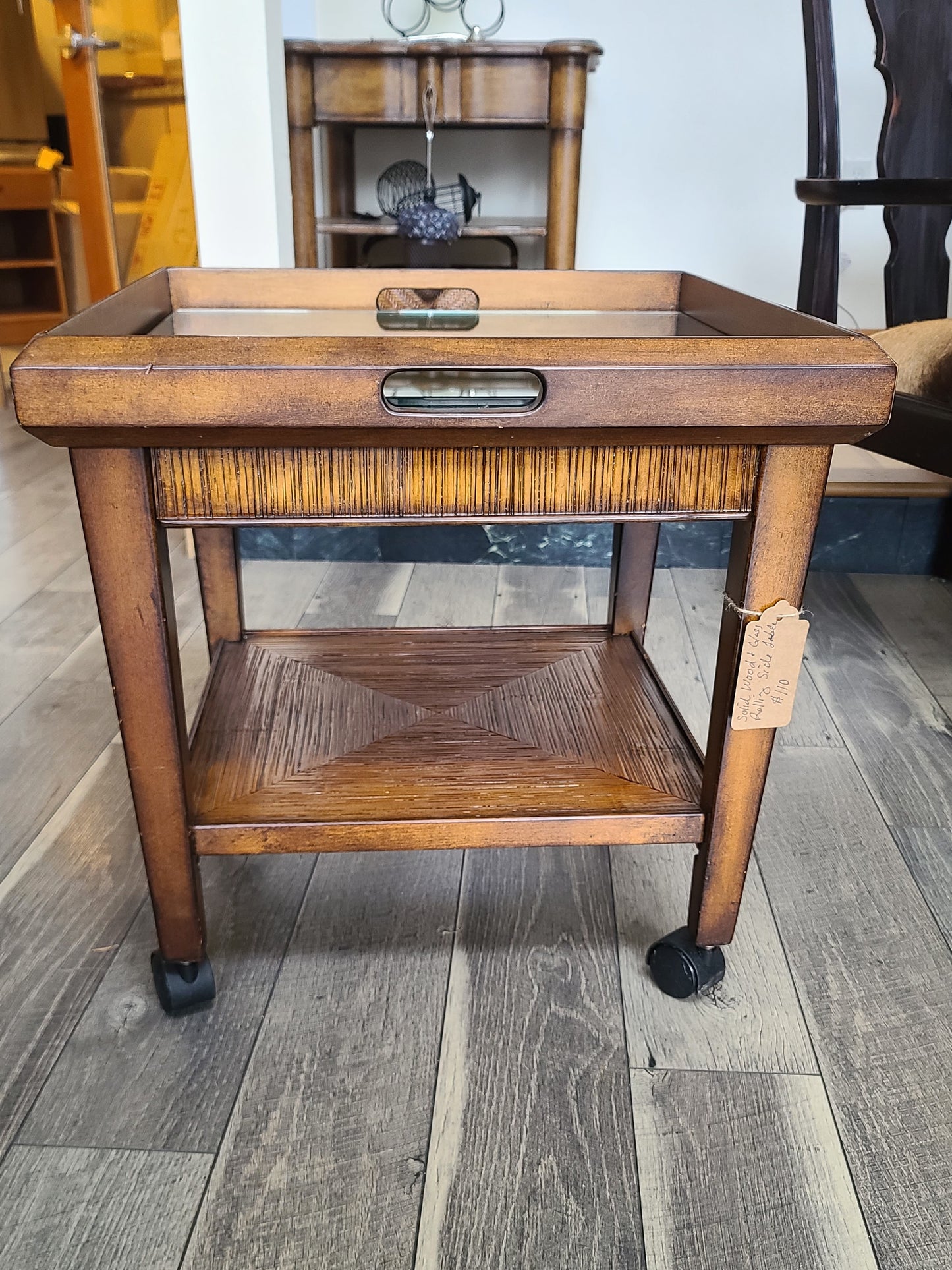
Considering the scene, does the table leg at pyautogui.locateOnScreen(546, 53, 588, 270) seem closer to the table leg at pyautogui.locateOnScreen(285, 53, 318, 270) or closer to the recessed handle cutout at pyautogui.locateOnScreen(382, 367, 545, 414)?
the table leg at pyautogui.locateOnScreen(285, 53, 318, 270)

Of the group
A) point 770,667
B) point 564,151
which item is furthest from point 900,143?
point 770,667

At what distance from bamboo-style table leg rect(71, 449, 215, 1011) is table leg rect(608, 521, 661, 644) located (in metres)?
0.52

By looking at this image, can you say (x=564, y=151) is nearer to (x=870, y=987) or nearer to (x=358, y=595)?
(x=358, y=595)

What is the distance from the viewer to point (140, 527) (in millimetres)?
639

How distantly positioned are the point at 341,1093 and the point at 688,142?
2.61 metres

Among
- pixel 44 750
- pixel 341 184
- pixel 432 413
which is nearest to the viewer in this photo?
pixel 432 413

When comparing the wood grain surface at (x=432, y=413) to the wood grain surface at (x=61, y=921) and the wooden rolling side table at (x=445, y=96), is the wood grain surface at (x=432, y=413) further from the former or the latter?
the wooden rolling side table at (x=445, y=96)

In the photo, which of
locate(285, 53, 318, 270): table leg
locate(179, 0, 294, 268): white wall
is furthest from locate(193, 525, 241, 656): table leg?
locate(285, 53, 318, 270): table leg

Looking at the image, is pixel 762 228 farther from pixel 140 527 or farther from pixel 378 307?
pixel 140 527

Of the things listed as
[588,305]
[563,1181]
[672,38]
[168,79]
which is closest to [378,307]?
[588,305]

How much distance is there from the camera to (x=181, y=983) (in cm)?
80

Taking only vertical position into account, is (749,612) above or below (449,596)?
above

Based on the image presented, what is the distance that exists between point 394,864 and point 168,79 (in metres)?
1.57

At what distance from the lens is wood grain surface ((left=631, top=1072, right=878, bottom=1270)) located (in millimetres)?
636
